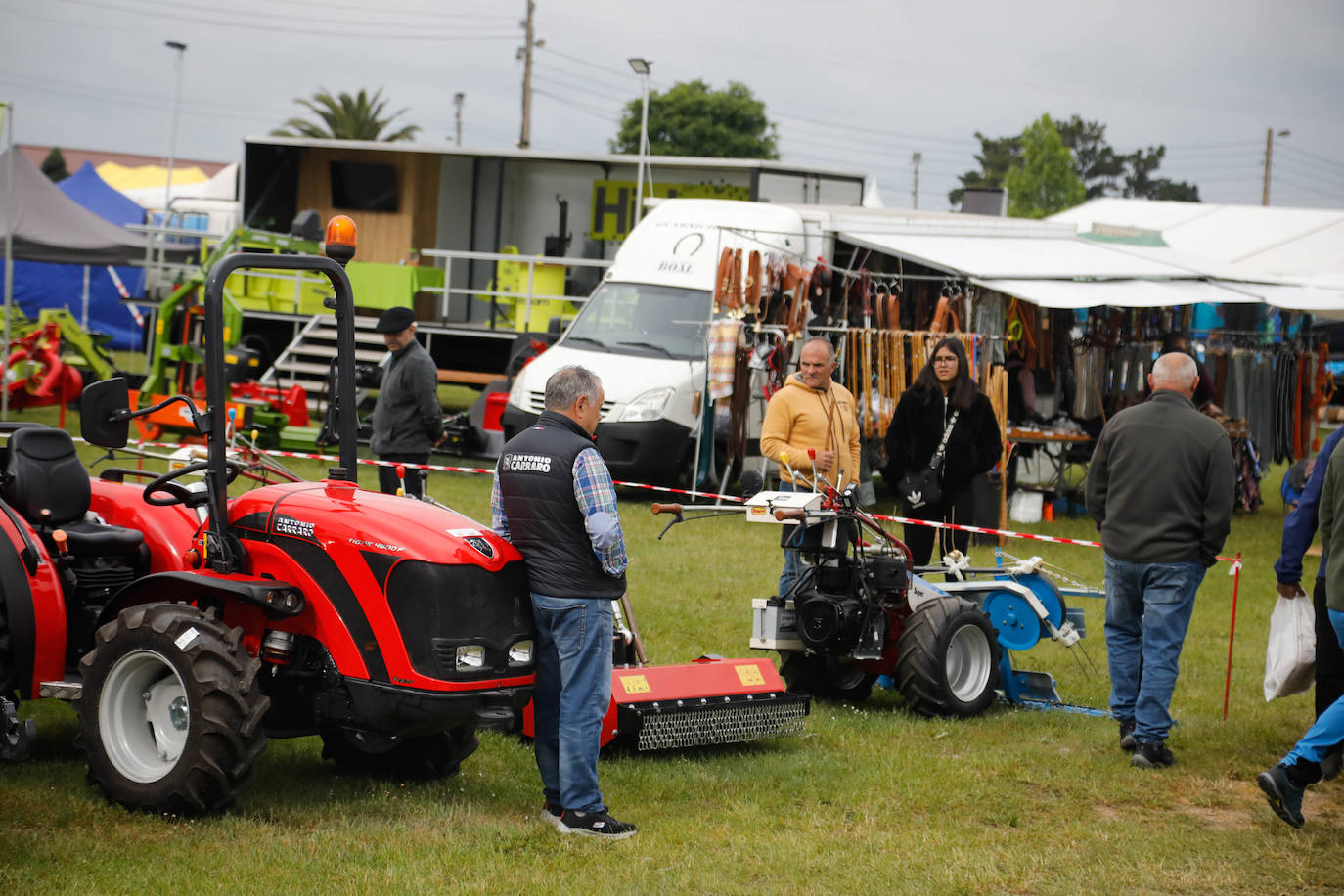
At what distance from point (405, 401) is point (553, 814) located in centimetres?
453

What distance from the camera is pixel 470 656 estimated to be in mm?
4793

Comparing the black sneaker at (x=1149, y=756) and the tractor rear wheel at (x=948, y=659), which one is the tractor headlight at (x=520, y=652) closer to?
the tractor rear wheel at (x=948, y=659)

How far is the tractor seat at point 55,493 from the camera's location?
5.65 m

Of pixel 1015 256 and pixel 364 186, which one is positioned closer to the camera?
pixel 1015 256

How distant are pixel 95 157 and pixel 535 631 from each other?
83.8 m

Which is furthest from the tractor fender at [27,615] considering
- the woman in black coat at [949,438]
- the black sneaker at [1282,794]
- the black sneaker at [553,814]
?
the woman in black coat at [949,438]

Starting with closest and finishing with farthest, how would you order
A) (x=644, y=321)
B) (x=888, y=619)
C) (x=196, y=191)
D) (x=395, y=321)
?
(x=888, y=619), (x=395, y=321), (x=644, y=321), (x=196, y=191)

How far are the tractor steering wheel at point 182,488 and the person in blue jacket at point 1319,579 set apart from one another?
14.9ft

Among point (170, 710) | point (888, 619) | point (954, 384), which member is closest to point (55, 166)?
point (954, 384)

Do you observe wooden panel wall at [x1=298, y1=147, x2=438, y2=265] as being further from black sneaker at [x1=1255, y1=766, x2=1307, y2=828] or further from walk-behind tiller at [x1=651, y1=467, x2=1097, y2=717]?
black sneaker at [x1=1255, y1=766, x2=1307, y2=828]

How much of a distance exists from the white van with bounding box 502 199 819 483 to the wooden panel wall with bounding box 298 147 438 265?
24.6 feet

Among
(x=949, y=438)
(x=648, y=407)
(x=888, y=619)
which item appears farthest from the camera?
(x=648, y=407)

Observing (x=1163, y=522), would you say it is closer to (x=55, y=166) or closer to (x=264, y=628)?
(x=264, y=628)

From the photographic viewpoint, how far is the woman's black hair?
8281 mm
